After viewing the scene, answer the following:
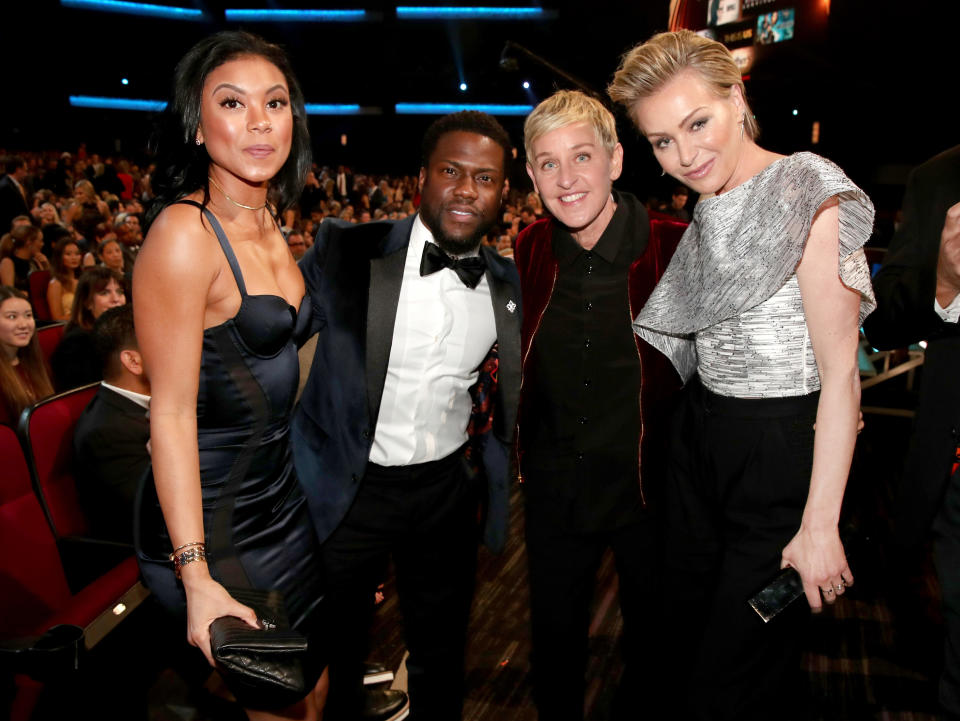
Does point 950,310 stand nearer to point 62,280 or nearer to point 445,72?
point 62,280

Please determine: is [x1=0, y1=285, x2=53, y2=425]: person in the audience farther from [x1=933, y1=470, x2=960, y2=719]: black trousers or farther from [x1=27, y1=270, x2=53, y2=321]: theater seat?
[x1=933, y1=470, x2=960, y2=719]: black trousers

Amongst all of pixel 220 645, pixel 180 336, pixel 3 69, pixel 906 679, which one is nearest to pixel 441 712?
pixel 220 645

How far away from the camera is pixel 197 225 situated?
55.0 inches

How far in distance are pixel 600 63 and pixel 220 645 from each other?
16991mm

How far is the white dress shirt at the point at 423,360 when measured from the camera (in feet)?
6.16

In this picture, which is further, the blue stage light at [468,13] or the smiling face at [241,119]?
the blue stage light at [468,13]

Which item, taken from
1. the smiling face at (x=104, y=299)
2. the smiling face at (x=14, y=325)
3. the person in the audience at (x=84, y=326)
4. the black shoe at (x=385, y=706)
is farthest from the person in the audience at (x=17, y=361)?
the black shoe at (x=385, y=706)

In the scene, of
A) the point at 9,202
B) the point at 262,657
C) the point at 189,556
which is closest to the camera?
the point at 262,657

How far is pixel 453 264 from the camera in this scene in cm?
188

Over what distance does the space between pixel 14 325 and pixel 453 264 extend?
290 centimetres

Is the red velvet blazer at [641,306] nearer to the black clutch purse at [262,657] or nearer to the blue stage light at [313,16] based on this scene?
the black clutch purse at [262,657]

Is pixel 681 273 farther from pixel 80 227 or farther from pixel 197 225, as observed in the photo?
pixel 80 227

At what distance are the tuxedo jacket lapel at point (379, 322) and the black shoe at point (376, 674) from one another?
1.27m

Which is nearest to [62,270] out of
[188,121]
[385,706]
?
[385,706]
